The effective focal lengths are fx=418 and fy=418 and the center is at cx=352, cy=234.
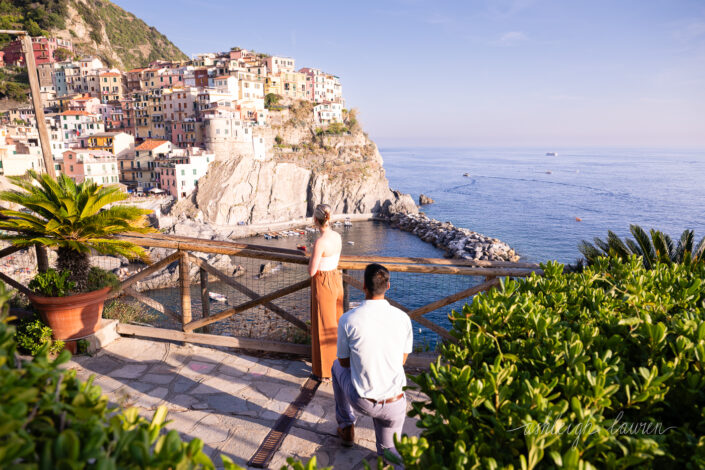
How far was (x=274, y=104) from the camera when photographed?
8794cm

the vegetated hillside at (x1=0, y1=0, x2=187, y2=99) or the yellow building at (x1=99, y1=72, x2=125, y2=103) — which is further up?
the vegetated hillside at (x1=0, y1=0, x2=187, y2=99)

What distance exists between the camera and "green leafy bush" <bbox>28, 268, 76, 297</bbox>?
200 inches

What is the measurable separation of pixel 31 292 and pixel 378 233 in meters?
64.2

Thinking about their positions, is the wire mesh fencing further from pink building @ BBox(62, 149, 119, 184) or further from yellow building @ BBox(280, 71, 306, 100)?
yellow building @ BBox(280, 71, 306, 100)

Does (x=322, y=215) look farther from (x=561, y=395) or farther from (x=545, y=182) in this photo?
(x=545, y=182)

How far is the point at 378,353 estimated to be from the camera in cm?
317

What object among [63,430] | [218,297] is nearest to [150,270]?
[63,430]

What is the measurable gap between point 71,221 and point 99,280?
0.94 meters

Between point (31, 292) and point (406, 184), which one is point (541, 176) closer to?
point (406, 184)

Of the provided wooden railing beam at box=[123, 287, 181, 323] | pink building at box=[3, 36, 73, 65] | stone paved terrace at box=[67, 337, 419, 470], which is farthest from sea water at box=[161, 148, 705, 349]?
pink building at box=[3, 36, 73, 65]

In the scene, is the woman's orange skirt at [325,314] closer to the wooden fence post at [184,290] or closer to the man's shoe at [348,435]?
the man's shoe at [348,435]

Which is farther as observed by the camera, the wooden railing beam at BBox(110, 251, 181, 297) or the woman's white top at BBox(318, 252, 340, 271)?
the wooden railing beam at BBox(110, 251, 181, 297)

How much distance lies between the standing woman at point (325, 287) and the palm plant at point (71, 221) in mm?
2139

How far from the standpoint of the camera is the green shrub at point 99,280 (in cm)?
543
